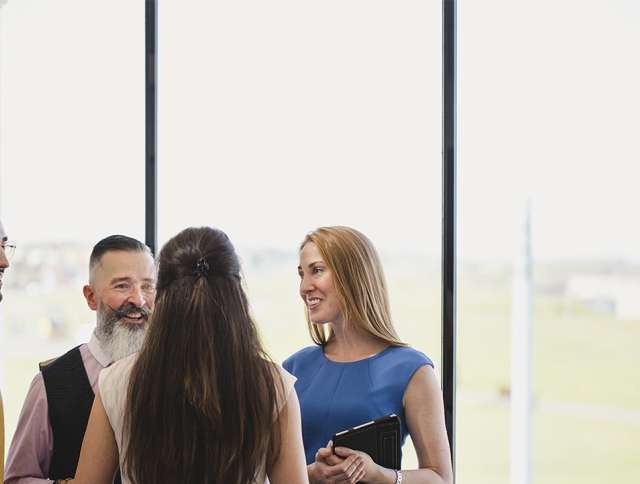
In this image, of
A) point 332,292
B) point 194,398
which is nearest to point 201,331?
point 194,398

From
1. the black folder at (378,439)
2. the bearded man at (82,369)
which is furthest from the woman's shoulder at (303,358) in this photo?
the bearded man at (82,369)

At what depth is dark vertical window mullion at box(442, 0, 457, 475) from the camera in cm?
260

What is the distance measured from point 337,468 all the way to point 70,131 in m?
3.07

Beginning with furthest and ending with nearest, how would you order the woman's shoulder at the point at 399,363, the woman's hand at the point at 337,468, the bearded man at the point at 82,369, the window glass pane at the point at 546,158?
the window glass pane at the point at 546,158, the woman's shoulder at the point at 399,363, the woman's hand at the point at 337,468, the bearded man at the point at 82,369

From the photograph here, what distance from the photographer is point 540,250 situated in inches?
137

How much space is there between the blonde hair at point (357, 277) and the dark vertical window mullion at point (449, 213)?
456 millimetres

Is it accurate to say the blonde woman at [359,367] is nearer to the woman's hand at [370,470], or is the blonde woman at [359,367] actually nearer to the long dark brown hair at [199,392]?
the woman's hand at [370,470]

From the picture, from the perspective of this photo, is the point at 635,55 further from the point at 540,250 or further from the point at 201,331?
the point at 201,331

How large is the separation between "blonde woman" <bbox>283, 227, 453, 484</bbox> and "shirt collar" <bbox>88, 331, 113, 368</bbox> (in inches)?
21.7

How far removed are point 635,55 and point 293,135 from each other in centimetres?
131

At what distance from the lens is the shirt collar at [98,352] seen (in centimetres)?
192

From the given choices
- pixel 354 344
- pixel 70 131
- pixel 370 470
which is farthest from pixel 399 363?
pixel 70 131

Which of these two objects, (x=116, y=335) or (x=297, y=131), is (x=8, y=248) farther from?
(x=297, y=131)

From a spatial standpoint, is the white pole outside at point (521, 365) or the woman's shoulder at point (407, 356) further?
the white pole outside at point (521, 365)
